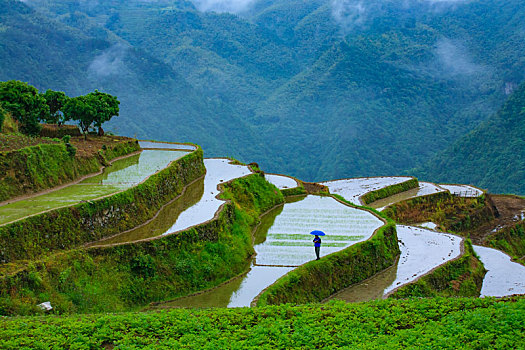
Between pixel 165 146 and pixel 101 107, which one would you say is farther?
pixel 165 146

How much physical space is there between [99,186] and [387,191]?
24.4m

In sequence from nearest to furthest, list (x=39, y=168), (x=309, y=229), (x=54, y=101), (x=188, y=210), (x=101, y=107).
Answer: (x=39, y=168) < (x=188, y=210) < (x=309, y=229) < (x=101, y=107) < (x=54, y=101)

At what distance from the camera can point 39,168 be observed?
17.5 metres

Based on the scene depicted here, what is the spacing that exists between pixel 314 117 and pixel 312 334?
94.7m

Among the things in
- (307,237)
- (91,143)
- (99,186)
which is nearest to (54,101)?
(91,143)

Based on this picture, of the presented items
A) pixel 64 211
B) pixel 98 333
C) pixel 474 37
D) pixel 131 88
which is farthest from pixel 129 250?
pixel 474 37

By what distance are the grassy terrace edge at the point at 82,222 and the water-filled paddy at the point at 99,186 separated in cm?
55

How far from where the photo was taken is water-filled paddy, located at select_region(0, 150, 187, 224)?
14.3 m

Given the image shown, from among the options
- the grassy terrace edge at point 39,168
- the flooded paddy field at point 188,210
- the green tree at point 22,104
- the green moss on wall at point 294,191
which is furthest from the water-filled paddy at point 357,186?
the green tree at point 22,104

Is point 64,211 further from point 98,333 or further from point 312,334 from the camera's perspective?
point 312,334

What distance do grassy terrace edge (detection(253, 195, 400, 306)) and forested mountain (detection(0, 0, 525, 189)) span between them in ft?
168

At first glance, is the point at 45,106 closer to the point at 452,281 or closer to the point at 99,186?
the point at 99,186

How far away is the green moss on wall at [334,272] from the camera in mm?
14445

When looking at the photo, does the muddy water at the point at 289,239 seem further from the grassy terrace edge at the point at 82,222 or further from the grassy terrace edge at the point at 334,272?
the grassy terrace edge at the point at 82,222
